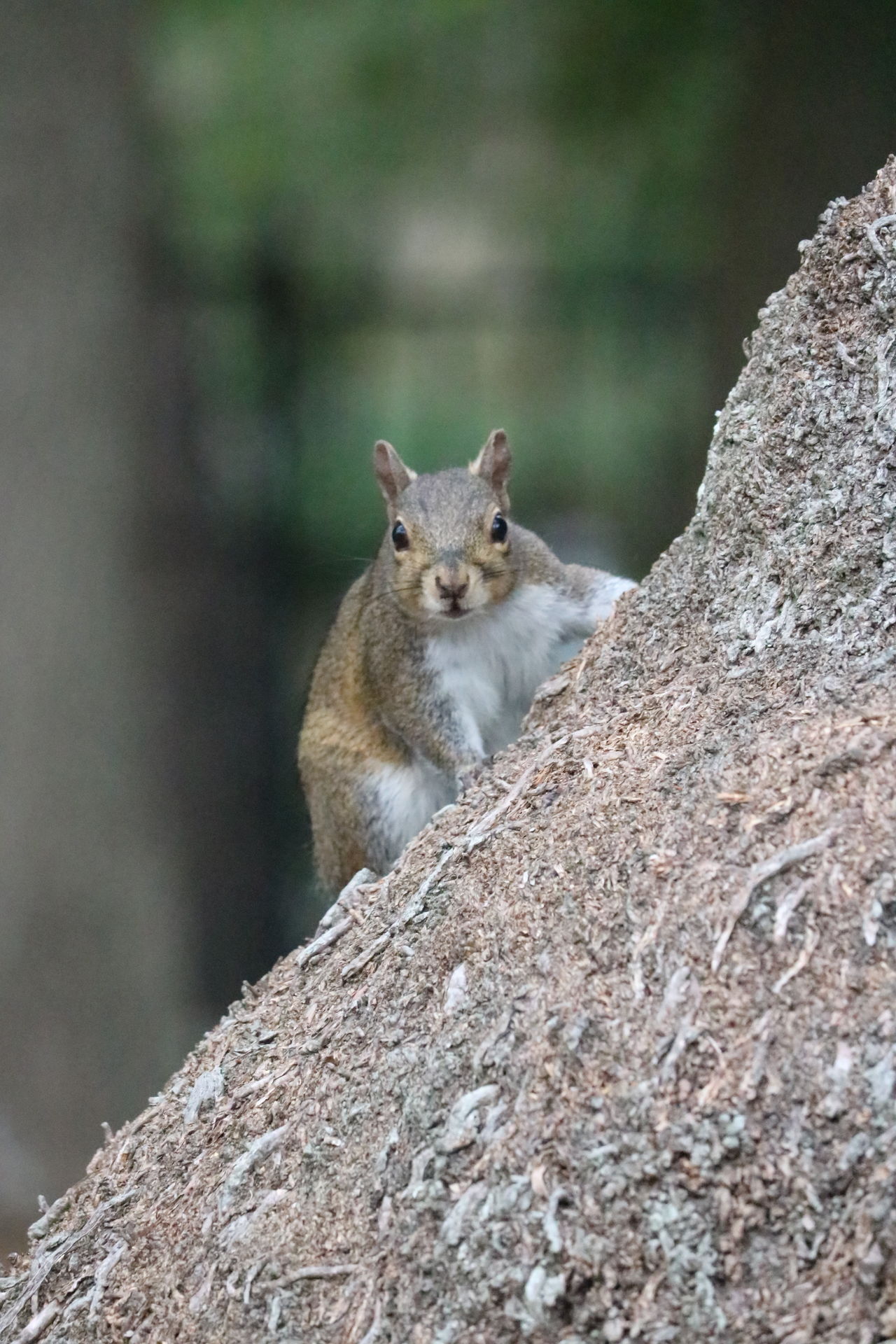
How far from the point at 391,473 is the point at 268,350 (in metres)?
2.57

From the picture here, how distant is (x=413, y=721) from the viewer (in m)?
2.69

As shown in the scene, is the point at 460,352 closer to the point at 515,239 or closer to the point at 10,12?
the point at 515,239

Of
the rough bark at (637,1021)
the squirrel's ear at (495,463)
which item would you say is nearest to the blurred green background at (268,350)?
the squirrel's ear at (495,463)

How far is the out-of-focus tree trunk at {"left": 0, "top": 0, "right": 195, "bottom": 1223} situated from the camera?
4262 mm

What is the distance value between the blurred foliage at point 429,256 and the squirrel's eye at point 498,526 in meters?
1.92

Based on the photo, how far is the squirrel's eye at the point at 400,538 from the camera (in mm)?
2623

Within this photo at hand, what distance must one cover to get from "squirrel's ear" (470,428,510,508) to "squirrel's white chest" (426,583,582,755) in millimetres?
218

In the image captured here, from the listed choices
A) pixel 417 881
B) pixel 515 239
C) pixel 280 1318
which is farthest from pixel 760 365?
pixel 515 239

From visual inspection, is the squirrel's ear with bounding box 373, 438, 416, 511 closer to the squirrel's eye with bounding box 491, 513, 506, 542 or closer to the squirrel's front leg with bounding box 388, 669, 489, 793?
the squirrel's eye with bounding box 491, 513, 506, 542

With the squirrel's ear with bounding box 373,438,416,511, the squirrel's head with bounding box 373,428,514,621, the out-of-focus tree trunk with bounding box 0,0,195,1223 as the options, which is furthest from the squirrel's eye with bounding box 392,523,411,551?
the out-of-focus tree trunk with bounding box 0,0,195,1223

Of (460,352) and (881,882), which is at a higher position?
(460,352)

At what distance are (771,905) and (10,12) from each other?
159 inches

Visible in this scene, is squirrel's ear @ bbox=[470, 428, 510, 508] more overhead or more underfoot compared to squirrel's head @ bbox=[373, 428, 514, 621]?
more overhead

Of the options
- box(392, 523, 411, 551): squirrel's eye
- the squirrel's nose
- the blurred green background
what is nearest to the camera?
the squirrel's nose
